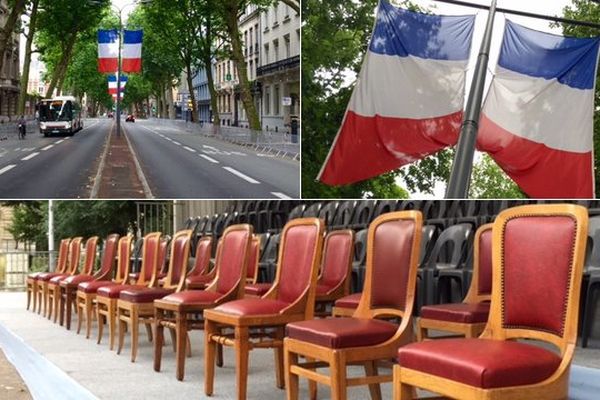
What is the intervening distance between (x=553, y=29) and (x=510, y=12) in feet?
1.02

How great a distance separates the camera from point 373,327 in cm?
230

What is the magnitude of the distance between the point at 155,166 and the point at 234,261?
228 cm

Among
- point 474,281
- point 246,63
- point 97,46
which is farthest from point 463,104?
point 474,281

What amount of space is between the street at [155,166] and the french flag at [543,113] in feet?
4.65

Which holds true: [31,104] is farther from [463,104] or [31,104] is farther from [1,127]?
[463,104]

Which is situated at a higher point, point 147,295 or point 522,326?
point 522,326

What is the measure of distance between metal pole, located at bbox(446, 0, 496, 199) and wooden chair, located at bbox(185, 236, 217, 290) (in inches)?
57.6

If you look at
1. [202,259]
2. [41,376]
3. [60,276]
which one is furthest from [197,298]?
[60,276]

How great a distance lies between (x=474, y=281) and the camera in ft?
10.3

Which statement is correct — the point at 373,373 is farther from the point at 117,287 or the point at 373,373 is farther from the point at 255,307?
the point at 117,287

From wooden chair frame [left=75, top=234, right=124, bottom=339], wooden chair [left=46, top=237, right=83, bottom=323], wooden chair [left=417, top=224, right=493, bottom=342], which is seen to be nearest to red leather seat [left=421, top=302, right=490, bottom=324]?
wooden chair [left=417, top=224, right=493, bottom=342]

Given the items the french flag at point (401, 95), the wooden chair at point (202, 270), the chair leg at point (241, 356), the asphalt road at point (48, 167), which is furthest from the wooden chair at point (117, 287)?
the chair leg at point (241, 356)

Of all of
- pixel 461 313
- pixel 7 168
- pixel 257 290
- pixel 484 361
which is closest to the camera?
pixel 484 361

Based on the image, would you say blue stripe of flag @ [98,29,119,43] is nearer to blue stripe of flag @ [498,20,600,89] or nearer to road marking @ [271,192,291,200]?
road marking @ [271,192,291,200]
